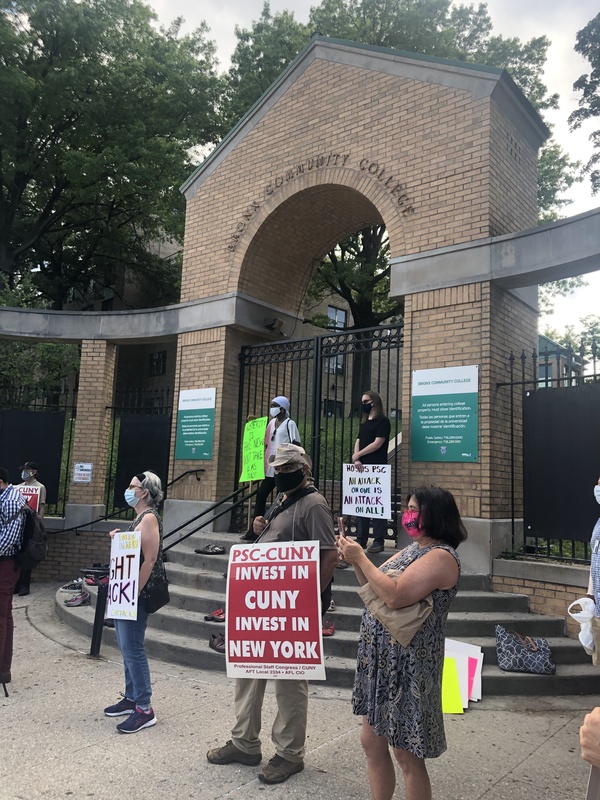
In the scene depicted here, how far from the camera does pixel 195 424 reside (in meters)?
9.90

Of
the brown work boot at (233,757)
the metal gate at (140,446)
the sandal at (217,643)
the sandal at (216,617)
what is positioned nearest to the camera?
the brown work boot at (233,757)

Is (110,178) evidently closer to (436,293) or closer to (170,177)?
(170,177)

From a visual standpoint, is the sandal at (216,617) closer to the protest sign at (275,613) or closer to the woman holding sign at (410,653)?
the protest sign at (275,613)

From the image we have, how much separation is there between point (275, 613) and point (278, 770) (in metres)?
0.93

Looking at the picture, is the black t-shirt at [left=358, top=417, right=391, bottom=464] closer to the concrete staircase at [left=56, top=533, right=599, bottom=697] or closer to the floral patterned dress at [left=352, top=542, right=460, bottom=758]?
the concrete staircase at [left=56, top=533, right=599, bottom=697]

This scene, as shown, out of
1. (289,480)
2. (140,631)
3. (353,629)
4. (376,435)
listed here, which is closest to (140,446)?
(376,435)

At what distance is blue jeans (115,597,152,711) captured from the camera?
440 cm

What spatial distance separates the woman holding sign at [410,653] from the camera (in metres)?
2.73

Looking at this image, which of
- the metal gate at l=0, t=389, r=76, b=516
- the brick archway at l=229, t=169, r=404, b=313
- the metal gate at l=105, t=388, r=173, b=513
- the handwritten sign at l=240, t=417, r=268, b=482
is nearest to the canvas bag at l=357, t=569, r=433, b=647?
the handwritten sign at l=240, t=417, r=268, b=482

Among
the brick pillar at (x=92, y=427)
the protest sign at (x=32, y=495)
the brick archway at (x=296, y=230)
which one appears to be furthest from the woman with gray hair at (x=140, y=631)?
the brick pillar at (x=92, y=427)

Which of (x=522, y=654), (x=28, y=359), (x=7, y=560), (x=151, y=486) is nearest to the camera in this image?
(x=151, y=486)

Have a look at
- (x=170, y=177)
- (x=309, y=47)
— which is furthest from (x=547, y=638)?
(x=170, y=177)

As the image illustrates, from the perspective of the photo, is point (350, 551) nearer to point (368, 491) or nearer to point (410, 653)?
point (410, 653)

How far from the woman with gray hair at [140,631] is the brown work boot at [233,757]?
793 millimetres
